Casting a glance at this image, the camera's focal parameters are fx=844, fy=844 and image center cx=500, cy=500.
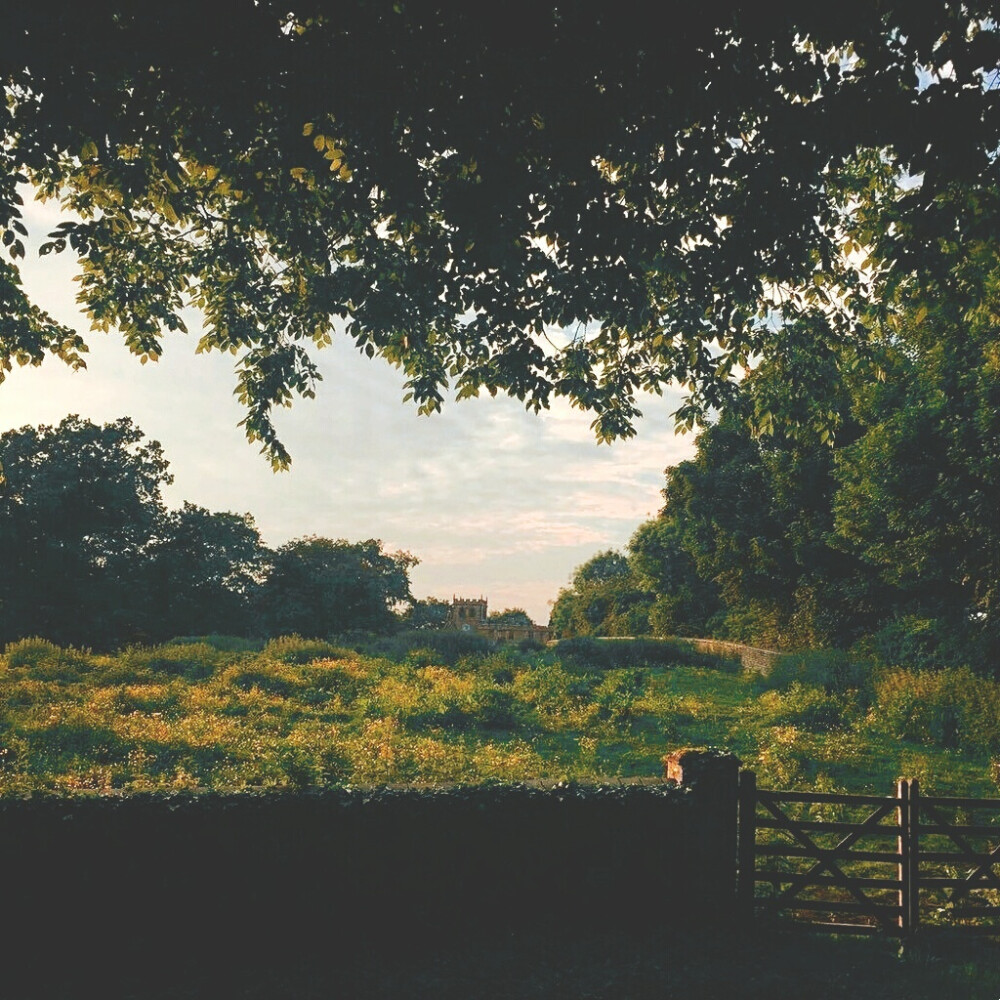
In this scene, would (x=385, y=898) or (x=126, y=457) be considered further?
(x=126, y=457)

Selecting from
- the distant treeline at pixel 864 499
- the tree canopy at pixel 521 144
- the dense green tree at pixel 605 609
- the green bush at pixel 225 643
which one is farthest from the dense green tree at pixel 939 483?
the dense green tree at pixel 605 609

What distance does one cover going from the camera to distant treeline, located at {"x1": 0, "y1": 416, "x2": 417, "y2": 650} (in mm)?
52281

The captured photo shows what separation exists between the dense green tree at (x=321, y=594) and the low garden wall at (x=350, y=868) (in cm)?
5020

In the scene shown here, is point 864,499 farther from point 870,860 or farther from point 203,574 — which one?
point 203,574

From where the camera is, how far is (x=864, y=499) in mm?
29594

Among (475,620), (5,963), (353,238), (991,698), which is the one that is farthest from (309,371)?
(475,620)

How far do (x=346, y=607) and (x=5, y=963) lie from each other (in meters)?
51.7

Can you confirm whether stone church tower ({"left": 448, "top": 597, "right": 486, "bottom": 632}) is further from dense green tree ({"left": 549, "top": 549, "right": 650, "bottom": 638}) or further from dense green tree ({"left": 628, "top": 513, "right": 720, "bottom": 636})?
dense green tree ({"left": 628, "top": 513, "right": 720, "bottom": 636})

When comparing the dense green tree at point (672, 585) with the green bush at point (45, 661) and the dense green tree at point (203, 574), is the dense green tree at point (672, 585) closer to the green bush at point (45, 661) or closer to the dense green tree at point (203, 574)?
the dense green tree at point (203, 574)

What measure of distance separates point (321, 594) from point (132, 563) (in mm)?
12777

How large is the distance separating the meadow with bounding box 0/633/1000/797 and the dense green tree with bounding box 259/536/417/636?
21301mm

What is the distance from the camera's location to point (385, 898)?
34.0ft

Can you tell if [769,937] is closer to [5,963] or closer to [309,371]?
[5,963]

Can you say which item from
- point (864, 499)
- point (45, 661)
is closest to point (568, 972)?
point (864, 499)
